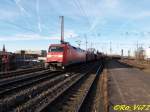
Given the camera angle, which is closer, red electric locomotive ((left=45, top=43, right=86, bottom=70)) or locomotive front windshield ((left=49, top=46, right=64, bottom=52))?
red electric locomotive ((left=45, top=43, right=86, bottom=70))

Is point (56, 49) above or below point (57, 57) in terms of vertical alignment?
above

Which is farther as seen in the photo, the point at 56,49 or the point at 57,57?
the point at 56,49

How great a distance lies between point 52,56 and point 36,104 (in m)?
17.4

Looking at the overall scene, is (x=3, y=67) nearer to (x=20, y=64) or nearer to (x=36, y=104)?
(x=20, y=64)

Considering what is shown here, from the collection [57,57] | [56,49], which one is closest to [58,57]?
[57,57]

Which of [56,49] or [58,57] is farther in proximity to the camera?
[56,49]

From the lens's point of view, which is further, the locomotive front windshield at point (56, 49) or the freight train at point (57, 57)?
the locomotive front windshield at point (56, 49)

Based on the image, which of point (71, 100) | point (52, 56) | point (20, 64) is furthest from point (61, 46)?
point (71, 100)

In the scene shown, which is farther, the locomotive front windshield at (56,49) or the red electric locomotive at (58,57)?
the locomotive front windshield at (56,49)

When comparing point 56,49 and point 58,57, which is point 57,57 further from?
point 56,49

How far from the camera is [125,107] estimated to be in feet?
34.4

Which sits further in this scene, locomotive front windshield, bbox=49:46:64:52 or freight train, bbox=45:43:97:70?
locomotive front windshield, bbox=49:46:64:52

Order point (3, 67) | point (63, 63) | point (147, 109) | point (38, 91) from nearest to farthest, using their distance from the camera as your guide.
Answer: point (147, 109) → point (38, 91) → point (63, 63) → point (3, 67)

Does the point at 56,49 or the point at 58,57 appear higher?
the point at 56,49
